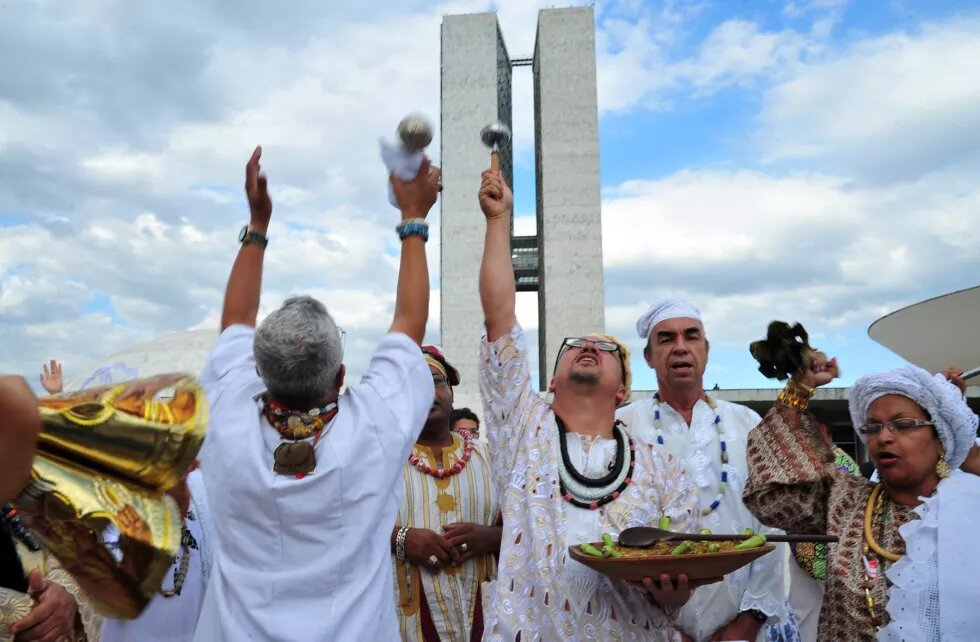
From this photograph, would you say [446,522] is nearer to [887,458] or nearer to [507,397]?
[507,397]

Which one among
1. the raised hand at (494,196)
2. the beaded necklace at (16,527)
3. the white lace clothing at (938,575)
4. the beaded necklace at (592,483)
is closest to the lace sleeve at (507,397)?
the beaded necklace at (592,483)

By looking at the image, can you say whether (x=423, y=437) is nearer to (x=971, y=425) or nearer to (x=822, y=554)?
(x=822, y=554)

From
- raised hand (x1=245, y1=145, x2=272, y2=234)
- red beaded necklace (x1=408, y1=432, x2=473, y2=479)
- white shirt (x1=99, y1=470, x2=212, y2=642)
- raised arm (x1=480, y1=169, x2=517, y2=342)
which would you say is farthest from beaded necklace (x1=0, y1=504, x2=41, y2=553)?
raised arm (x1=480, y1=169, x2=517, y2=342)

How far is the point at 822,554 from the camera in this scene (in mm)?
2973

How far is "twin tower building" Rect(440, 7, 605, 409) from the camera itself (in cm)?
3438

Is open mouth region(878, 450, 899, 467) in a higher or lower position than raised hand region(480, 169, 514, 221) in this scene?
lower

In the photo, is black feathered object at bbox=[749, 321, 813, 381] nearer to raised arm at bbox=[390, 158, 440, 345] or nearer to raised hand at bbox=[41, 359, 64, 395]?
raised arm at bbox=[390, 158, 440, 345]

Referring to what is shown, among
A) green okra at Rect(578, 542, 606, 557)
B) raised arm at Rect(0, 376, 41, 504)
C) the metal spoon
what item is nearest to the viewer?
raised arm at Rect(0, 376, 41, 504)

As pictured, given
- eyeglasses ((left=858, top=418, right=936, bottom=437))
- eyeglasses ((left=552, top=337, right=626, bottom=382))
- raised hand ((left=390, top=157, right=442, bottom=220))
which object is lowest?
eyeglasses ((left=858, top=418, right=936, bottom=437))

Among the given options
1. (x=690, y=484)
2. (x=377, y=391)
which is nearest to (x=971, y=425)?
(x=690, y=484)

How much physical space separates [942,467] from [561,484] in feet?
4.04

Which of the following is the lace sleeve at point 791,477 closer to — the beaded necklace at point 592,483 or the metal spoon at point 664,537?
Answer: the metal spoon at point 664,537

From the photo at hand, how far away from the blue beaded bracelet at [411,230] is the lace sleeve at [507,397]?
60 centimetres

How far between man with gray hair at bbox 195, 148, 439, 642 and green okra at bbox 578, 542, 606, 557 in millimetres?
602
